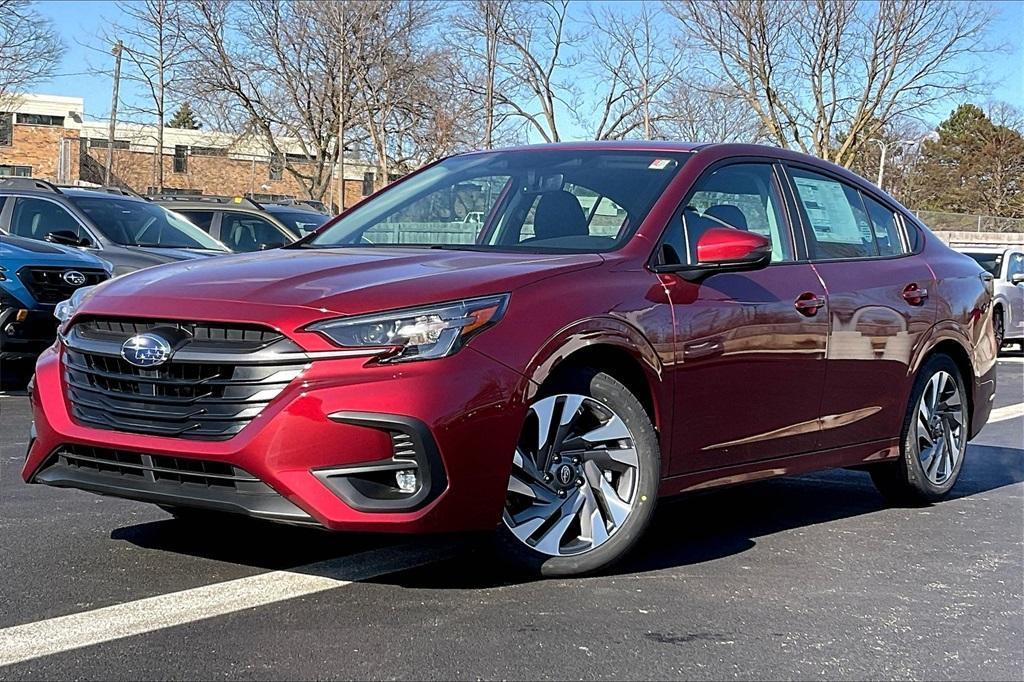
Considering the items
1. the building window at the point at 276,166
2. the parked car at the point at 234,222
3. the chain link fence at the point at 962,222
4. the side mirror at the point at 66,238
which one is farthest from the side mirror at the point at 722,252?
the chain link fence at the point at 962,222

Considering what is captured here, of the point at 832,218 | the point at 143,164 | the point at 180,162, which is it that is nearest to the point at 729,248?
the point at 832,218

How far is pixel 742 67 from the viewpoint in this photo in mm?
39156

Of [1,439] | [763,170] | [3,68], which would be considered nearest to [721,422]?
[763,170]

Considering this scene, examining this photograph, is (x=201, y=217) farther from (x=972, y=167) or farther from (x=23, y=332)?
(x=972, y=167)

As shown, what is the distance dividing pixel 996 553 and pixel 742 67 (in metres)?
35.0

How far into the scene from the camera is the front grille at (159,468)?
4.20 meters

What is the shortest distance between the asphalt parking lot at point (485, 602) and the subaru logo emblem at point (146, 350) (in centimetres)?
75

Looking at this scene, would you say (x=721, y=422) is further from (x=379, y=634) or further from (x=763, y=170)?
(x=379, y=634)

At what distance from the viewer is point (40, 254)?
10688 mm

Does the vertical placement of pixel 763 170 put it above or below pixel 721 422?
above

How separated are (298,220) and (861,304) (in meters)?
12.8

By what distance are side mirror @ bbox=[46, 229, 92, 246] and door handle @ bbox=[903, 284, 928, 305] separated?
8660 millimetres

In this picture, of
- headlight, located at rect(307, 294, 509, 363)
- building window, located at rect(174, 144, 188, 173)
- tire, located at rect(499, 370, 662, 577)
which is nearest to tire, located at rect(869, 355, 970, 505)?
tire, located at rect(499, 370, 662, 577)

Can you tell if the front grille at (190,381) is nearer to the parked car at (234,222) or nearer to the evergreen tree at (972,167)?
the parked car at (234,222)
